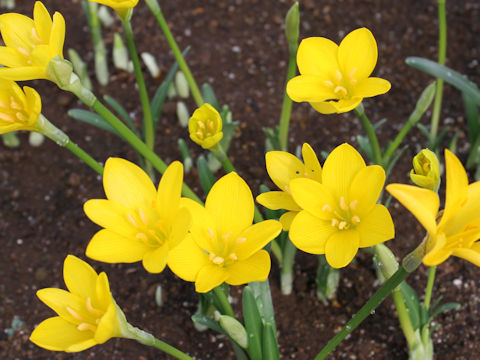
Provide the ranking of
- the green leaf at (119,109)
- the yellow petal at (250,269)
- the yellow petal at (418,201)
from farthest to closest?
the green leaf at (119,109), the yellow petal at (250,269), the yellow petal at (418,201)

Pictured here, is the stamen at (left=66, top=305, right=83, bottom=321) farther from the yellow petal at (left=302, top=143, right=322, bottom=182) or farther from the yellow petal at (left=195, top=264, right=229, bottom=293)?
the yellow petal at (left=302, top=143, right=322, bottom=182)

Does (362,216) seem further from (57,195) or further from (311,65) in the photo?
(57,195)

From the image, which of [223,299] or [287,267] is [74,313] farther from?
[287,267]

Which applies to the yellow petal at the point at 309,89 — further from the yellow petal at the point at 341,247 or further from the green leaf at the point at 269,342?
the green leaf at the point at 269,342

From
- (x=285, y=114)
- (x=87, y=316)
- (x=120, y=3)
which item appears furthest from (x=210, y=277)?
(x=285, y=114)

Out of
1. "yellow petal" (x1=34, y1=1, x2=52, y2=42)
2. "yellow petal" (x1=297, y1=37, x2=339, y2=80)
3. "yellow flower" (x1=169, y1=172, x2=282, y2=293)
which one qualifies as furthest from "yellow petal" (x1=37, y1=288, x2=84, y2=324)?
"yellow petal" (x1=297, y1=37, x2=339, y2=80)

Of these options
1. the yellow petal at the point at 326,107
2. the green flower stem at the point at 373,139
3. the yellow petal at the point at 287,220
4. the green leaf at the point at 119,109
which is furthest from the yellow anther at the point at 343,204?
the green leaf at the point at 119,109

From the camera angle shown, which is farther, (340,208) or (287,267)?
(287,267)
